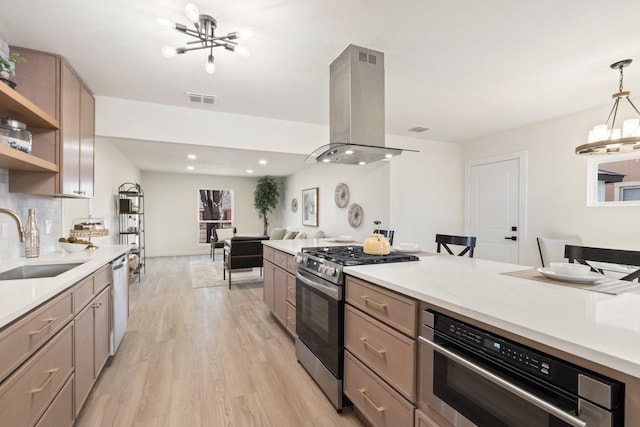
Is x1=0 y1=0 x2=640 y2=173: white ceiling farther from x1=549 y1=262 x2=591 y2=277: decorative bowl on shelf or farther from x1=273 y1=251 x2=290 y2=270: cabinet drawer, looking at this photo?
x1=273 y1=251 x2=290 y2=270: cabinet drawer

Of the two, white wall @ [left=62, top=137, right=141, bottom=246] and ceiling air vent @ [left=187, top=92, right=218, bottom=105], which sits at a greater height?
ceiling air vent @ [left=187, top=92, right=218, bottom=105]

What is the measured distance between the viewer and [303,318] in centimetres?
244

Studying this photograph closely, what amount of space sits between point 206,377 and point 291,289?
3.16ft

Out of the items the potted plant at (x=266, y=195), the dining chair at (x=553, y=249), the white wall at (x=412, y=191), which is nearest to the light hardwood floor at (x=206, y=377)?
the white wall at (x=412, y=191)

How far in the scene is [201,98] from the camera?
334cm

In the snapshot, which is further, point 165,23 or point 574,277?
point 165,23

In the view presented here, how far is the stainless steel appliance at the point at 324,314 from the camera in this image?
191cm

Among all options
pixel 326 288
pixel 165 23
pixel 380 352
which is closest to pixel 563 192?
pixel 326 288

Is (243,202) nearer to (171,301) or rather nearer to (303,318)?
(171,301)

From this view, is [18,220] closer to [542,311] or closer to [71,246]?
[71,246]

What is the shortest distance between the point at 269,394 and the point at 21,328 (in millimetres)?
1483

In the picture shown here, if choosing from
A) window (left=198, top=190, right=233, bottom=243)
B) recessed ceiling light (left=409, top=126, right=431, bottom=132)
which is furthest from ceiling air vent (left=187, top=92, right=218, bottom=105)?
window (left=198, top=190, right=233, bottom=243)

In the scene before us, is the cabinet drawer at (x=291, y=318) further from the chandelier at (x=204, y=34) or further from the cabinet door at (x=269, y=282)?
the chandelier at (x=204, y=34)

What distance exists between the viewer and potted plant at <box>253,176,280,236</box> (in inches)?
340
